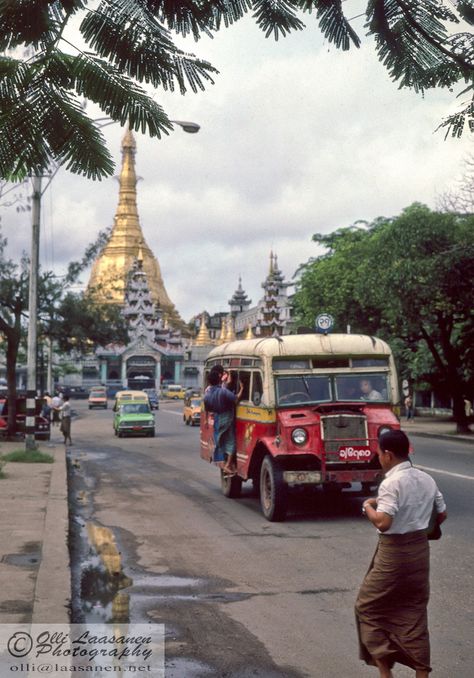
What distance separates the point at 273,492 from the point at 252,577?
3105 millimetres

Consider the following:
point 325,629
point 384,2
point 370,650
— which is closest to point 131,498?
point 325,629

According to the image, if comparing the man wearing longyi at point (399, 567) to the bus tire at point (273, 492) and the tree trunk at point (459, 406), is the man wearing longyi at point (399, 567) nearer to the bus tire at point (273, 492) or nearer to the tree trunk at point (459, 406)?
the bus tire at point (273, 492)

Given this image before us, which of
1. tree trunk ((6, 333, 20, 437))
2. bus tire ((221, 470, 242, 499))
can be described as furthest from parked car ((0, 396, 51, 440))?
bus tire ((221, 470, 242, 499))

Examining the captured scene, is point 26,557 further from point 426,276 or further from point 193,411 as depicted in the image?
point 193,411

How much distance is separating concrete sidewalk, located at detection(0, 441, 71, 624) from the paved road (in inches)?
12.6

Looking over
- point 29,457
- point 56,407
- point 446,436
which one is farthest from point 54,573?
point 56,407

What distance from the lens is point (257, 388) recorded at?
1231cm

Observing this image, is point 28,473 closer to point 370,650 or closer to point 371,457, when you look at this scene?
point 371,457

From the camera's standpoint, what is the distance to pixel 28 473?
16.8 metres

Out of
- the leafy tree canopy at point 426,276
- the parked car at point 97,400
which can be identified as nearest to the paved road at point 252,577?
the leafy tree canopy at point 426,276

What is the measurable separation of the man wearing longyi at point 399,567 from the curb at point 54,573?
2414 mm

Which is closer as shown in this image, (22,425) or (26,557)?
(26,557)

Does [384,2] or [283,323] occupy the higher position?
[283,323]

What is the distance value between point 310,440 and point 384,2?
343 inches
